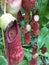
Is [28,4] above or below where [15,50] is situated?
above

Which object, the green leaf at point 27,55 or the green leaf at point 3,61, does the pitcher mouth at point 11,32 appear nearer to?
the green leaf at point 3,61

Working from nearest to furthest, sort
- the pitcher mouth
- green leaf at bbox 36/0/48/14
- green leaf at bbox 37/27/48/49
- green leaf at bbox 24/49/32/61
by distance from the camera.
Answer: the pitcher mouth < green leaf at bbox 36/0/48/14 < green leaf at bbox 37/27/48/49 < green leaf at bbox 24/49/32/61

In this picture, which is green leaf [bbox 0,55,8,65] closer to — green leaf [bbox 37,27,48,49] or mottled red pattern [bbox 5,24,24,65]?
green leaf [bbox 37,27,48,49]

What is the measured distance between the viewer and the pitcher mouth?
2.71ft

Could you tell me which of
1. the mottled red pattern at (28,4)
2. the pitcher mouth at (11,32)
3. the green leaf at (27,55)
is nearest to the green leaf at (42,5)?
the mottled red pattern at (28,4)

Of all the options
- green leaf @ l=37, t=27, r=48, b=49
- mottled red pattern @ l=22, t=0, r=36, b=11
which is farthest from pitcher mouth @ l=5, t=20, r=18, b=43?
green leaf @ l=37, t=27, r=48, b=49

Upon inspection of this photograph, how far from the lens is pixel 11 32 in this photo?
83 cm

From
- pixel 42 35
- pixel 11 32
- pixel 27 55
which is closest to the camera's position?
pixel 11 32

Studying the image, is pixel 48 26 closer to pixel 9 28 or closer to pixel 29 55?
pixel 29 55

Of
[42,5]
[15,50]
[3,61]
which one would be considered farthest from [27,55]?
[15,50]

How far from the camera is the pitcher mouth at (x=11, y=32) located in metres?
0.82

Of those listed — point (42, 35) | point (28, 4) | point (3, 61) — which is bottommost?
point (3, 61)

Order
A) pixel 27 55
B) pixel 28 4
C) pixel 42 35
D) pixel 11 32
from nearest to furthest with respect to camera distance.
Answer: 1. pixel 11 32
2. pixel 28 4
3. pixel 42 35
4. pixel 27 55

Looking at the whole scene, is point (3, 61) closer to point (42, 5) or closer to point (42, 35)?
point (42, 35)
